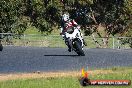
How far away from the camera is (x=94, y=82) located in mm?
10672

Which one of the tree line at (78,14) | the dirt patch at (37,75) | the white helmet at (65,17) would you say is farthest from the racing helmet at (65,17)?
the tree line at (78,14)

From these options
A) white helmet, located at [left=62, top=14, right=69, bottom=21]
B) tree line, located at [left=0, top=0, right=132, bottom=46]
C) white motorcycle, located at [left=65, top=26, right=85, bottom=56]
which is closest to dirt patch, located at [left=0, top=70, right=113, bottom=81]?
white helmet, located at [left=62, top=14, right=69, bottom=21]

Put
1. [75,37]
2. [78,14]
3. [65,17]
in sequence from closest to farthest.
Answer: [65,17] < [75,37] < [78,14]

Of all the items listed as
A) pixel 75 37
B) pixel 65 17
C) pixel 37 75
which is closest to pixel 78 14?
pixel 75 37

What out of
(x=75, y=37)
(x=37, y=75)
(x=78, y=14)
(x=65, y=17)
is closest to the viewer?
(x=37, y=75)

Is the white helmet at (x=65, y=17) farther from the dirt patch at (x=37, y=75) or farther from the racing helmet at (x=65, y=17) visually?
the dirt patch at (x=37, y=75)

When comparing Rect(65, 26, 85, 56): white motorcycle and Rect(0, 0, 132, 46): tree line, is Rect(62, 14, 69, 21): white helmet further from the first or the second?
Rect(0, 0, 132, 46): tree line

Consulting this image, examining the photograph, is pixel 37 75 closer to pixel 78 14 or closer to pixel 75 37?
pixel 75 37

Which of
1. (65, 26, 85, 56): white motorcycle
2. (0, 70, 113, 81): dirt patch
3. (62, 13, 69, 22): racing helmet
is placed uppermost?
(62, 13, 69, 22): racing helmet

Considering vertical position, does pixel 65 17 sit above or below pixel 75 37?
above

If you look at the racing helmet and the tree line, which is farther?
the tree line

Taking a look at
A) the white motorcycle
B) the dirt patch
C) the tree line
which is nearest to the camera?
the dirt patch

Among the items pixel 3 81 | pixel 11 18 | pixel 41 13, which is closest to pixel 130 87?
pixel 3 81

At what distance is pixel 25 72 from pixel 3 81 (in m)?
2.52
